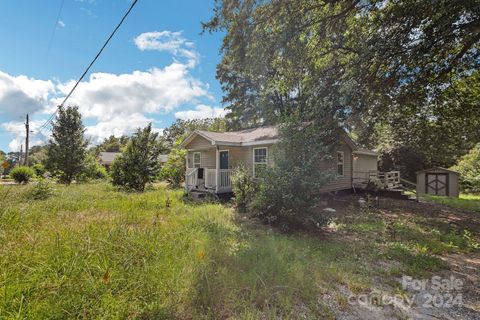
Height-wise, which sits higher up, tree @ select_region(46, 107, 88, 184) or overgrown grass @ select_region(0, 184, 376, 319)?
tree @ select_region(46, 107, 88, 184)

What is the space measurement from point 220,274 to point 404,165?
925 inches

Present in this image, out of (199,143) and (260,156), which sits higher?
(199,143)

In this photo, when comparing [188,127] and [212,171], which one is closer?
[212,171]

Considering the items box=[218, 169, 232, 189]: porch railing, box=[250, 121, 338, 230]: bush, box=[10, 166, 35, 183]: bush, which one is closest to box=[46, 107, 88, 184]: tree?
box=[10, 166, 35, 183]: bush

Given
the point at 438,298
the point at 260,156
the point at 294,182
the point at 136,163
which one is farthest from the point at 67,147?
the point at 438,298

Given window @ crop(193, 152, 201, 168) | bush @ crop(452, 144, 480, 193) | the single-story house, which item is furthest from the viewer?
bush @ crop(452, 144, 480, 193)

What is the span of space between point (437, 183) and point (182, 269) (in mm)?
20237

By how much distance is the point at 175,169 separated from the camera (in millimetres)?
18547

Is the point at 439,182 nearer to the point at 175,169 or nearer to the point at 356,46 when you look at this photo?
the point at 356,46

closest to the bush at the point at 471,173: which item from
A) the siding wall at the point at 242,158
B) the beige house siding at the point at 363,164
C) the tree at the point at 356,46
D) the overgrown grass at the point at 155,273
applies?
the beige house siding at the point at 363,164

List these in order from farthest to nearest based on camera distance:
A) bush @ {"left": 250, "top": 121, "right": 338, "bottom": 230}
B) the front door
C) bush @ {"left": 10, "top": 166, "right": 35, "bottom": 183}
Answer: bush @ {"left": 10, "top": 166, "right": 35, "bottom": 183} → the front door → bush @ {"left": 250, "top": 121, "right": 338, "bottom": 230}

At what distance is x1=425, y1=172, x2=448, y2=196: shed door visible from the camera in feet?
53.3

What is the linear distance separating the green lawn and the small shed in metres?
13.6

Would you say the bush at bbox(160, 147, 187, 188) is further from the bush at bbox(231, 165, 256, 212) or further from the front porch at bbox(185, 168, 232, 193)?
the bush at bbox(231, 165, 256, 212)
